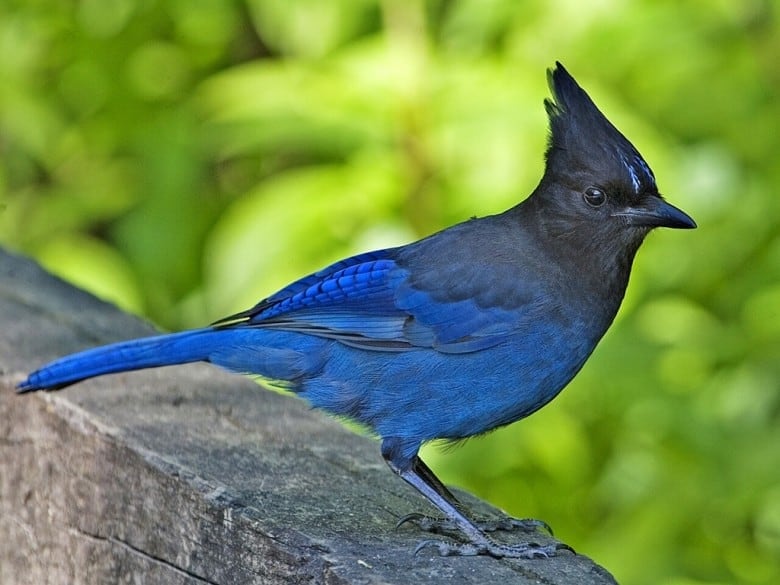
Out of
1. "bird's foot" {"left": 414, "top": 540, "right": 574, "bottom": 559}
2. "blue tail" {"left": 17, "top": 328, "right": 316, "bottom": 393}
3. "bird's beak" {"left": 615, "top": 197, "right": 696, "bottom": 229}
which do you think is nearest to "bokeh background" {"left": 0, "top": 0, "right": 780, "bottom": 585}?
"bird's beak" {"left": 615, "top": 197, "right": 696, "bottom": 229}

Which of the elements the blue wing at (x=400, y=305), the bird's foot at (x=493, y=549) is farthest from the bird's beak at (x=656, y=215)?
the bird's foot at (x=493, y=549)

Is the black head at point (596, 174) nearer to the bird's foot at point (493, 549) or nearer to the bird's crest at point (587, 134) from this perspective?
the bird's crest at point (587, 134)

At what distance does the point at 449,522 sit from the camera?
2.28 m

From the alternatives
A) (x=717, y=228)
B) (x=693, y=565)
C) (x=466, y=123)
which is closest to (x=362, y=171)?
(x=466, y=123)

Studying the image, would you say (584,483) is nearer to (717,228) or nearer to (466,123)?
(717,228)

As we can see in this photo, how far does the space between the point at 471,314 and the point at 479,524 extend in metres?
0.44

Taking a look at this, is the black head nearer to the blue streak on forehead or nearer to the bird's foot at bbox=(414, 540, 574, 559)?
the blue streak on forehead

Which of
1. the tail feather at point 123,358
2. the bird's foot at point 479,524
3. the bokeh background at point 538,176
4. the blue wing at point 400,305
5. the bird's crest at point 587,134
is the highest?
the bokeh background at point 538,176

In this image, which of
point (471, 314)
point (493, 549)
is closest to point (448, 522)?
point (493, 549)

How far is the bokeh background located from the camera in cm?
347

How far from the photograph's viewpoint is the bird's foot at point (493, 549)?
1926mm

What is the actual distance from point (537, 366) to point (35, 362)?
3.04ft

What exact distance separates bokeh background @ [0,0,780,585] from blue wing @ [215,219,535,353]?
2.91 ft

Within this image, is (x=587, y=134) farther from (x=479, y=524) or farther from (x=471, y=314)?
(x=479, y=524)
